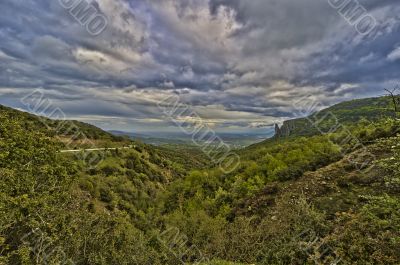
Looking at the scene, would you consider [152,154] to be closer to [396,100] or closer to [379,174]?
[379,174]

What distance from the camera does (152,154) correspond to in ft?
271

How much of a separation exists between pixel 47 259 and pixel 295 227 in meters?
13.4

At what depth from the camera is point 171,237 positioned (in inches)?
851

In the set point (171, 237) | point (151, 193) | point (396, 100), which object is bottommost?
point (151, 193)

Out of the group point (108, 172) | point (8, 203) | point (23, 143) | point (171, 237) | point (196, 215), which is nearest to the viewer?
point (8, 203)

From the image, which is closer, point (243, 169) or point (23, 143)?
point (23, 143)

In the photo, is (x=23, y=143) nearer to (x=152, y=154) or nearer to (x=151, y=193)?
(x=151, y=193)

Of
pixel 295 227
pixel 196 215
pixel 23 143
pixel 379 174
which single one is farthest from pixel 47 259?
pixel 379 174

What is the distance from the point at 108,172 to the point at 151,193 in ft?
32.3

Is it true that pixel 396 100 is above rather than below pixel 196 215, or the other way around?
above

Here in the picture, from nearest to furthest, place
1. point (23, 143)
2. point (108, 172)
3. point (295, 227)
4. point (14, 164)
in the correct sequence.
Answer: point (14, 164)
point (23, 143)
point (295, 227)
point (108, 172)

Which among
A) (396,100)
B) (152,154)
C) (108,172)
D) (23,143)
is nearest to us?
(396,100)

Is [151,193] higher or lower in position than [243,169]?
lower

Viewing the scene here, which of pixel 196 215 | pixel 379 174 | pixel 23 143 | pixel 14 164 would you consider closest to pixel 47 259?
pixel 14 164
